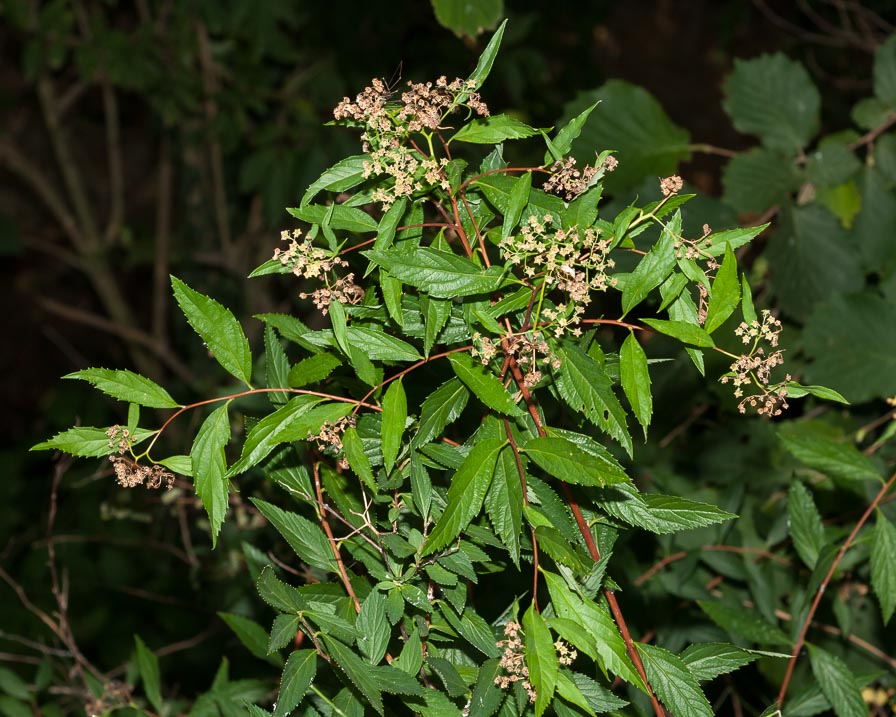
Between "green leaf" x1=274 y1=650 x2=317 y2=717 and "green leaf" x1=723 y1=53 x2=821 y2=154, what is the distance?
4.67 ft

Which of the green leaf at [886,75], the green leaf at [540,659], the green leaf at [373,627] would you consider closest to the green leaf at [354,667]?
the green leaf at [373,627]

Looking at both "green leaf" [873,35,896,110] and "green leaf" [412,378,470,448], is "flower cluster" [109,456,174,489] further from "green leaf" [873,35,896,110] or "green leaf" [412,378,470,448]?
"green leaf" [873,35,896,110]

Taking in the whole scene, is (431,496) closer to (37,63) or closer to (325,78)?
(325,78)

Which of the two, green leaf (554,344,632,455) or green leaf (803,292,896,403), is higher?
green leaf (803,292,896,403)

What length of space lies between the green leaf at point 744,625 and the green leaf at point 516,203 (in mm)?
677

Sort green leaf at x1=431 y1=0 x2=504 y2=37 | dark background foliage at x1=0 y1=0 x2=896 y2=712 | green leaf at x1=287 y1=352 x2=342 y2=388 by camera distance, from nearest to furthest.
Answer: green leaf at x1=287 y1=352 x2=342 y2=388 → green leaf at x1=431 y1=0 x2=504 y2=37 → dark background foliage at x1=0 y1=0 x2=896 y2=712

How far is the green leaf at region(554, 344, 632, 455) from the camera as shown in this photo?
30.8 inches

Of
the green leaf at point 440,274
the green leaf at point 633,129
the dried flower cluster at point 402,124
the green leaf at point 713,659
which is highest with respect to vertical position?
the green leaf at point 633,129

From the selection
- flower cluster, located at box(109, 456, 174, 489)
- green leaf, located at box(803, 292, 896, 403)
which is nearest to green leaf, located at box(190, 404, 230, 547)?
flower cluster, located at box(109, 456, 174, 489)

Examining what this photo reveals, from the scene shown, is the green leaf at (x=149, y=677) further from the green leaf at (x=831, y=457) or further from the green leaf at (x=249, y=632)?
the green leaf at (x=831, y=457)

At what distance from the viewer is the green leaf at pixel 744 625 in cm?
122

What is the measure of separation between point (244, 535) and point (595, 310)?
0.85m

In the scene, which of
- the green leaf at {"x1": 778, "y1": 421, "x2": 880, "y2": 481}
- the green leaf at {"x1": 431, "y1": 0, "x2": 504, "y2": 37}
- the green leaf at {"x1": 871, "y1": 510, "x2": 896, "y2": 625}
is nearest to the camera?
the green leaf at {"x1": 871, "y1": 510, "x2": 896, "y2": 625}

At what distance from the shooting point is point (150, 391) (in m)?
0.87
